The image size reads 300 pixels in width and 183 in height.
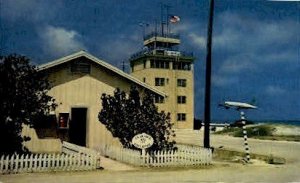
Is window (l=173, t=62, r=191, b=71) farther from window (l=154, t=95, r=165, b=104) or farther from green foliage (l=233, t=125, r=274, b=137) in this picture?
green foliage (l=233, t=125, r=274, b=137)

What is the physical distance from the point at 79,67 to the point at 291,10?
23.1 feet

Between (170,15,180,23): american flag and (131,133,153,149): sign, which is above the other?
(170,15,180,23): american flag

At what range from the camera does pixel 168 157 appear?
44.7 feet

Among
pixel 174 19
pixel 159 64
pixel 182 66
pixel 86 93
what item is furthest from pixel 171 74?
pixel 174 19

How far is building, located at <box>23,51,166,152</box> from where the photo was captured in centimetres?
1538

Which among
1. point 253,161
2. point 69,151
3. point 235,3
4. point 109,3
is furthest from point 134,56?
point 253,161

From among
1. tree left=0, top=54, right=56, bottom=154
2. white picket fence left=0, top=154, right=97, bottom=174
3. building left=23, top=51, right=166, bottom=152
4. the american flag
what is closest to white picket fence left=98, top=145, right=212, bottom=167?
white picket fence left=0, top=154, right=97, bottom=174

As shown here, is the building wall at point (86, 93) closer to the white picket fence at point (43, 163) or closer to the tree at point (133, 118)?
the tree at point (133, 118)

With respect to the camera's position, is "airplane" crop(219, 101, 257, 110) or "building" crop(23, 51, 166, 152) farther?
"building" crop(23, 51, 166, 152)

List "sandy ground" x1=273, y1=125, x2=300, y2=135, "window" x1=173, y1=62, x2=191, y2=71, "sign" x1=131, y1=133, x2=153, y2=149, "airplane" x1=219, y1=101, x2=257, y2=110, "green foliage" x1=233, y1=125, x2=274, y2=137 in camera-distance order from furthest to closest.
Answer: "green foliage" x1=233, y1=125, x2=274, y2=137
"sandy ground" x1=273, y1=125, x2=300, y2=135
"window" x1=173, y1=62, x2=191, y2=71
"sign" x1=131, y1=133, x2=153, y2=149
"airplane" x1=219, y1=101, x2=257, y2=110

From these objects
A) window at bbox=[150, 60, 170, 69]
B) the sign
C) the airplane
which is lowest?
the sign

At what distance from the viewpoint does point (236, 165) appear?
13953 millimetres

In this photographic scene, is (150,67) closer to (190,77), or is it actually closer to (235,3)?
(190,77)

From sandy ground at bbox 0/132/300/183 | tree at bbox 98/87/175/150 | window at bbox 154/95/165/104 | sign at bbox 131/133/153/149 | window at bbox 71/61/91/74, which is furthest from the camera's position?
window at bbox 154/95/165/104
